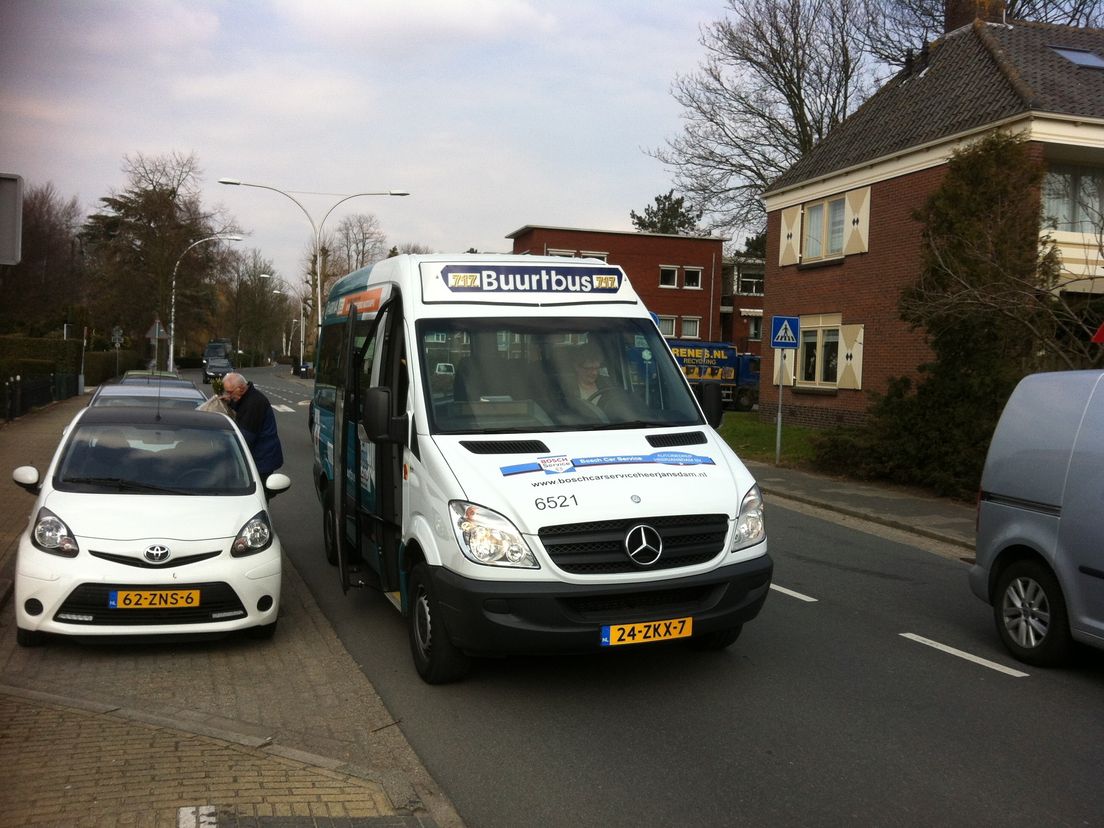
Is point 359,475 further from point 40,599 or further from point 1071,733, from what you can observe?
point 1071,733

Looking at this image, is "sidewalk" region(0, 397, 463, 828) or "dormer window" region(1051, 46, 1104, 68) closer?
"sidewalk" region(0, 397, 463, 828)

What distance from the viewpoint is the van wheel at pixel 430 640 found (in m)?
5.60

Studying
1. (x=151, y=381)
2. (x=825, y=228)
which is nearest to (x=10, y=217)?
(x=151, y=381)

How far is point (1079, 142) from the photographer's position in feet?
66.4

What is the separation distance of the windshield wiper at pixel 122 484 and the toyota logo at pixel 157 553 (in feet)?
2.29

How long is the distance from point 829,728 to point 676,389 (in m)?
2.34

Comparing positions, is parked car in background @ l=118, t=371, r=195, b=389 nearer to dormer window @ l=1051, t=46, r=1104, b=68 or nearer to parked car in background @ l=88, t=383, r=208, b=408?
parked car in background @ l=88, t=383, r=208, b=408

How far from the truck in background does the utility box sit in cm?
3283

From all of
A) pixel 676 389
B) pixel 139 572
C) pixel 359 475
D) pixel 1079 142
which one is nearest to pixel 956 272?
pixel 1079 142

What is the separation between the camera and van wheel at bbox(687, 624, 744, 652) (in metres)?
6.30

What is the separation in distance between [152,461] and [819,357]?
2152 cm

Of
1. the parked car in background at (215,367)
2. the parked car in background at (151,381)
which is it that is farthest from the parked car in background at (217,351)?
the parked car in background at (151,381)

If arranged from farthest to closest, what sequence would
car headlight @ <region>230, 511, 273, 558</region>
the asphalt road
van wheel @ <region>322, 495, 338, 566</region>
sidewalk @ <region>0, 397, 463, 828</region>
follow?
van wheel @ <region>322, 495, 338, 566</region>
car headlight @ <region>230, 511, 273, 558</region>
the asphalt road
sidewalk @ <region>0, 397, 463, 828</region>

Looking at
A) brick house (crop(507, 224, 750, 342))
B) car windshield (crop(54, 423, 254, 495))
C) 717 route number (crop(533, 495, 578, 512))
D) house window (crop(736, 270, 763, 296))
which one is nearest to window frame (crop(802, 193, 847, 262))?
car windshield (crop(54, 423, 254, 495))
